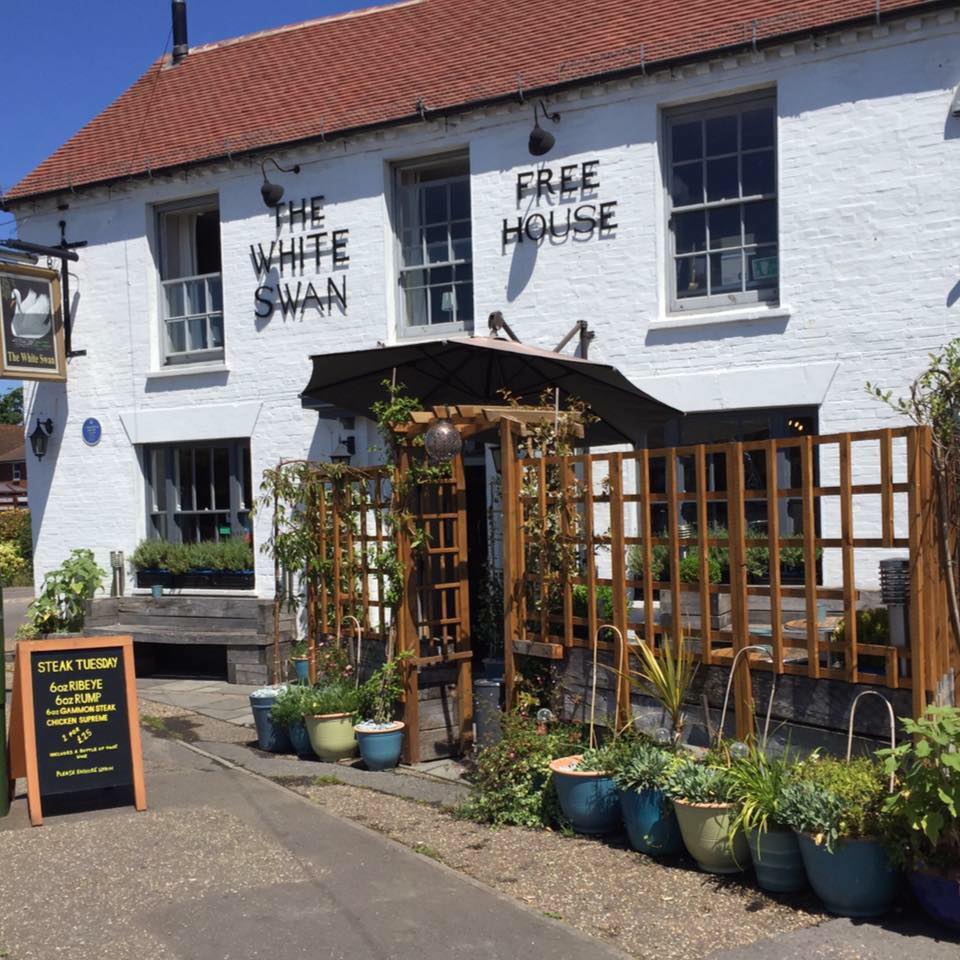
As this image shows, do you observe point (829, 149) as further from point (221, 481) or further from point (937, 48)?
point (221, 481)

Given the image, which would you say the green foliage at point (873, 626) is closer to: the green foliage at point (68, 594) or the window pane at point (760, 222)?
the window pane at point (760, 222)

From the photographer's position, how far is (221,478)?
1343 cm

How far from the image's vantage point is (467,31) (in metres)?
13.1

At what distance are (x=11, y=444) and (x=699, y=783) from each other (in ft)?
157

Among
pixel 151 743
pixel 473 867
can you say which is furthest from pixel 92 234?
pixel 473 867

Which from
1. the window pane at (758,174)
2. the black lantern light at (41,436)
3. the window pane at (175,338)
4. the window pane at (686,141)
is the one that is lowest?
the black lantern light at (41,436)

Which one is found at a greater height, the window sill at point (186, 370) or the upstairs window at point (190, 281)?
the upstairs window at point (190, 281)

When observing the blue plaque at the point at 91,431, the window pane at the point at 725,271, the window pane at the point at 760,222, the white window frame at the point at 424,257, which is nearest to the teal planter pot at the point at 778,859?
the window pane at the point at 725,271

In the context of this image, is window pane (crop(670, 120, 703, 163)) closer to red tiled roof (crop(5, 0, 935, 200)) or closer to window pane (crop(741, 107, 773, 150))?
window pane (crop(741, 107, 773, 150))

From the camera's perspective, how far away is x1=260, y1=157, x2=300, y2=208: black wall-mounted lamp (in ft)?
40.6

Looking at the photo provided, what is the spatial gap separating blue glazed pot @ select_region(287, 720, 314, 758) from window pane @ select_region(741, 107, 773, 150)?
6.46m

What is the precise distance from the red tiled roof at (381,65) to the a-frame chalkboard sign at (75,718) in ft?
22.5

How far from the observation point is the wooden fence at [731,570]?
5.26 metres

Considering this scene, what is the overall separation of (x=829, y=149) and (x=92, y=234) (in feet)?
29.5
